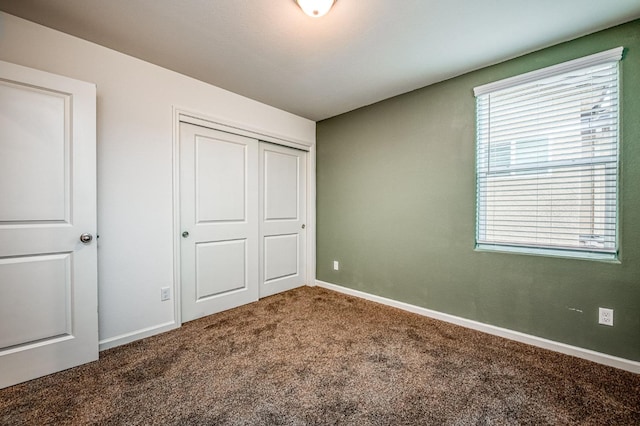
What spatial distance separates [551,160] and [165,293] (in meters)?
3.48

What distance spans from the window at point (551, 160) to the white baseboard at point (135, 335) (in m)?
2.98

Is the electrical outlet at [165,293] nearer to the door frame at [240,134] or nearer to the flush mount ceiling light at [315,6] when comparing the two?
the door frame at [240,134]

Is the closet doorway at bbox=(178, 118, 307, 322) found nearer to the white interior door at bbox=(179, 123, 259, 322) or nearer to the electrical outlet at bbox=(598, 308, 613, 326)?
the white interior door at bbox=(179, 123, 259, 322)

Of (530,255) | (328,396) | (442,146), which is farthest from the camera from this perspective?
(442,146)

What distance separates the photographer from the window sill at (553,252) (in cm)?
189

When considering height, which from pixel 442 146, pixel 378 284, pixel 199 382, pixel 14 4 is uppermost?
pixel 14 4

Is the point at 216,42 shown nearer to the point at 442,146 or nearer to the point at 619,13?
the point at 442,146

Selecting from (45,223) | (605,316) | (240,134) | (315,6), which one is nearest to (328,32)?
(315,6)

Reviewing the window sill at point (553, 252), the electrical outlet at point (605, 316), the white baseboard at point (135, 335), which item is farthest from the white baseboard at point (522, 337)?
the white baseboard at point (135, 335)

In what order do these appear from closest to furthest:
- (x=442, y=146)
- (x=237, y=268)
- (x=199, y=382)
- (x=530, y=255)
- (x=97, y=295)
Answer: (x=199, y=382) < (x=97, y=295) < (x=530, y=255) < (x=442, y=146) < (x=237, y=268)

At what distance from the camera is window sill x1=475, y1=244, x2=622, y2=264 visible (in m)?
1.89

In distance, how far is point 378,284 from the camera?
10.4 feet

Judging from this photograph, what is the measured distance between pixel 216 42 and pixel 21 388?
2643mm

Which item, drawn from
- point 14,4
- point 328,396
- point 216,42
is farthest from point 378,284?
point 14,4
